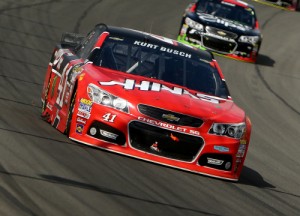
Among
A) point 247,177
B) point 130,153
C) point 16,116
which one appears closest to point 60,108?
point 16,116

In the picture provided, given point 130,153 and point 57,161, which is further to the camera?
point 130,153

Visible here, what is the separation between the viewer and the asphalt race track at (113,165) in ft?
25.5

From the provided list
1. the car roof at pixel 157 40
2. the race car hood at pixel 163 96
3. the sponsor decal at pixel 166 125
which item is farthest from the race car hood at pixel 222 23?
the sponsor decal at pixel 166 125

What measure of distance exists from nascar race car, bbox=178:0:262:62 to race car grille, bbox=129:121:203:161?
12.9 m

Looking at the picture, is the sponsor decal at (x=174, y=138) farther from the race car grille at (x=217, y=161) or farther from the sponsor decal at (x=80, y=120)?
the sponsor decal at (x=80, y=120)

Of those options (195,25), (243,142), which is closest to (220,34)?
(195,25)

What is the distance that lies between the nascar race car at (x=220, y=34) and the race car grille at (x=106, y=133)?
42.5 ft

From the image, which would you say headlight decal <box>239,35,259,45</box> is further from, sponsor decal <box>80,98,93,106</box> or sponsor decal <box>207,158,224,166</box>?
sponsor decal <box>80,98,93,106</box>

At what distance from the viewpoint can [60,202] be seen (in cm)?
742

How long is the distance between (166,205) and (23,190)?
51.2 inches

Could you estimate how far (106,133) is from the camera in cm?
976

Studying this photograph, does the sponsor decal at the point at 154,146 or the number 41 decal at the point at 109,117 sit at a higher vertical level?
the number 41 decal at the point at 109,117

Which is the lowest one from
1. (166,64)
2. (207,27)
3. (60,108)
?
(207,27)

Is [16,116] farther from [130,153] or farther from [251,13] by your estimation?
[251,13]
